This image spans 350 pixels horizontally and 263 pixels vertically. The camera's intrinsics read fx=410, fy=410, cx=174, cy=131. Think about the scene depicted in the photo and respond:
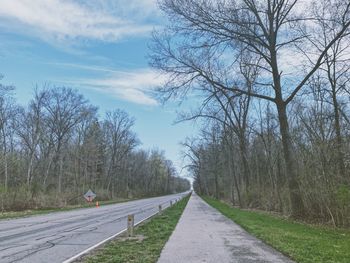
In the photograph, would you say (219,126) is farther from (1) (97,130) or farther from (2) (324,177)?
(1) (97,130)

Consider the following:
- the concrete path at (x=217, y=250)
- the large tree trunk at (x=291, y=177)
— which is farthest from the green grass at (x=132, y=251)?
the large tree trunk at (x=291, y=177)

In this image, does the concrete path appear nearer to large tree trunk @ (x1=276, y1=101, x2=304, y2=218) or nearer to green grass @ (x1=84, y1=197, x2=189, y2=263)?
green grass @ (x1=84, y1=197, x2=189, y2=263)

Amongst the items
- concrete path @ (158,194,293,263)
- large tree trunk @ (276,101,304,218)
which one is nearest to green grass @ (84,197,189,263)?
concrete path @ (158,194,293,263)

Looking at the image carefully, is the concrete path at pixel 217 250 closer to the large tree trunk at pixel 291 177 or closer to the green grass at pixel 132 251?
the green grass at pixel 132 251

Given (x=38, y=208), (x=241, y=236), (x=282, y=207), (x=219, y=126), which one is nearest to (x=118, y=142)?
(x=219, y=126)

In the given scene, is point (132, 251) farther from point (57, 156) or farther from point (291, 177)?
point (57, 156)

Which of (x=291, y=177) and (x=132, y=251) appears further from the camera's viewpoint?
(x=291, y=177)

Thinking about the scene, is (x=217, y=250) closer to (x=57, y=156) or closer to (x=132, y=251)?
(x=132, y=251)

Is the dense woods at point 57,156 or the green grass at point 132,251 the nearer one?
the green grass at point 132,251

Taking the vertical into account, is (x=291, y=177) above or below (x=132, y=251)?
above

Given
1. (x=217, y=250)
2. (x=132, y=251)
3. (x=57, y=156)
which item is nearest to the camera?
(x=132, y=251)

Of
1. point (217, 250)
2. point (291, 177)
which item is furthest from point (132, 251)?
point (291, 177)

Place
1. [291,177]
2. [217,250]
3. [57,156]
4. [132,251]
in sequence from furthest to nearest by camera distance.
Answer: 1. [57,156]
2. [291,177]
3. [217,250]
4. [132,251]

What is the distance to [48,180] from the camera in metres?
66.7
